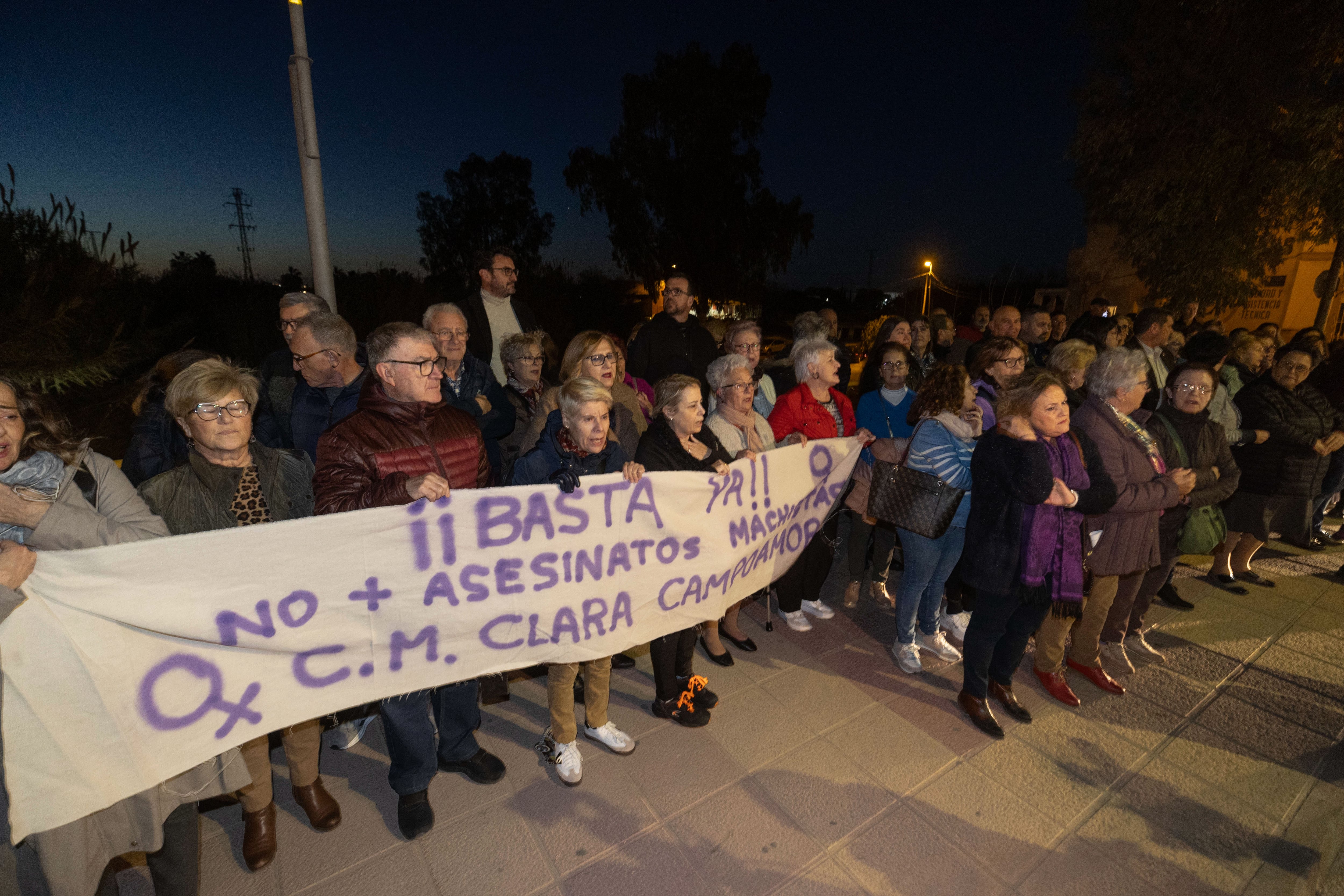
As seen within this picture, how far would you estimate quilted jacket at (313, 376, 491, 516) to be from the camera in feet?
7.61

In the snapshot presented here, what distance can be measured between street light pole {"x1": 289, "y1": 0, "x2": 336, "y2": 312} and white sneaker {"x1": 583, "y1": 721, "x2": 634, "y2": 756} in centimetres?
366

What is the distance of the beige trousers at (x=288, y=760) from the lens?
2434 millimetres

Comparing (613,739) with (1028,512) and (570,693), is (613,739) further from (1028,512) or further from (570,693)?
(1028,512)

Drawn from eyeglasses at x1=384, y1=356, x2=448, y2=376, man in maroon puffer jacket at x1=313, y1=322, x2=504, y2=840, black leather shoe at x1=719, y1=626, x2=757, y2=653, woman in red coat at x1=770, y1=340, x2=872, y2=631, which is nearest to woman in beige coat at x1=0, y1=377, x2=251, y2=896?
→ man in maroon puffer jacket at x1=313, y1=322, x2=504, y2=840

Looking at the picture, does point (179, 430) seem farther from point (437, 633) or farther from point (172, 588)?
point (437, 633)

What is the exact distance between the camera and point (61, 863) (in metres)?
1.85

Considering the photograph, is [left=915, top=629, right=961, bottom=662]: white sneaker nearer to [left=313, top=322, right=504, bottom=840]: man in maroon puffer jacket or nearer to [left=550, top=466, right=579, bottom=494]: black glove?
[left=550, top=466, right=579, bottom=494]: black glove

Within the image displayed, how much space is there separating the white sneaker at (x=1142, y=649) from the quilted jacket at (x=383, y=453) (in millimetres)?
4211

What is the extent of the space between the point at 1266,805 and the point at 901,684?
1.56m

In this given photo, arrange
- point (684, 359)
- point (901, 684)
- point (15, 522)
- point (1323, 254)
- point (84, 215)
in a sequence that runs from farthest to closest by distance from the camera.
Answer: point (1323, 254), point (84, 215), point (684, 359), point (901, 684), point (15, 522)

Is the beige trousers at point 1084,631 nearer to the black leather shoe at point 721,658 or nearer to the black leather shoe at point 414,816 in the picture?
the black leather shoe at point 721,658

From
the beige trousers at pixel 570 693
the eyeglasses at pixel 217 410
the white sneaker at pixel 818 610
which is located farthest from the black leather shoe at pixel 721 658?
the eyeglasses at pixel 217 410

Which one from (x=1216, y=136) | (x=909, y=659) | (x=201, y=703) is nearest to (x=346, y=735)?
(x=201, y=703)

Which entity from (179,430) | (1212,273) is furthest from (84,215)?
(1212,273)
